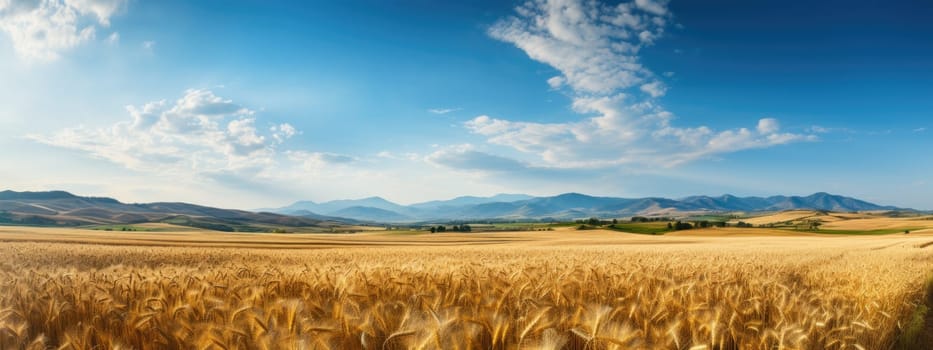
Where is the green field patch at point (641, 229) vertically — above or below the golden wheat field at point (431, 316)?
below

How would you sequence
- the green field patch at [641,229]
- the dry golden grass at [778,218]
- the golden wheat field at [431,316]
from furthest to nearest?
the dry golden grass at [778,218], the green field patch at [641,229], the golden wheat field at [431,316]

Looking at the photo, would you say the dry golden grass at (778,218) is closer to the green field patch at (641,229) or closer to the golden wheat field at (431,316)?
the green field patch at (641,229)

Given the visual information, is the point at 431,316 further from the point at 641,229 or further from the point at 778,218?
the point at 778,218

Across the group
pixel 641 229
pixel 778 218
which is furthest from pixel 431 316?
pixel 778 218

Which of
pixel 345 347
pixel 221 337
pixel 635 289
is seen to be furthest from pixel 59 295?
pixel 635 289

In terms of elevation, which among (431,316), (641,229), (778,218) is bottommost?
(641,229)

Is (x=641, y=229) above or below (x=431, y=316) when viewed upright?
below

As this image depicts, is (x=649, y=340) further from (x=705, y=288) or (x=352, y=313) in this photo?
(x=705, y=288)

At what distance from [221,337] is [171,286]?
3108mm

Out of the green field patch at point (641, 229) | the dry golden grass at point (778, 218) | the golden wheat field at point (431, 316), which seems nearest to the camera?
the golden wheat field at point (431, 316)

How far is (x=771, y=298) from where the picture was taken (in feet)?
17.3

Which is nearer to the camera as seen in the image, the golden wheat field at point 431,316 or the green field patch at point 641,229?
the golden wheat field at point 431,316

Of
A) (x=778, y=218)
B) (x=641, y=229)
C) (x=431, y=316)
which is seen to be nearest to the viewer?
(x=431, y=316)

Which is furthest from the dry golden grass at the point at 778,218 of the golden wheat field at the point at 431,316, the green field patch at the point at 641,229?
the golden wheat field at the point at 431,316
